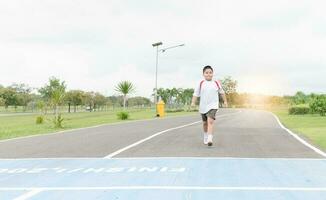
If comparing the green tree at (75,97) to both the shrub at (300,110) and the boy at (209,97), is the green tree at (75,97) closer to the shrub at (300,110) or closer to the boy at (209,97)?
the shrub at (300,110)

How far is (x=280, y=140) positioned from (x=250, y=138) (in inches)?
39.2

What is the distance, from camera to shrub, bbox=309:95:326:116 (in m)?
44.4

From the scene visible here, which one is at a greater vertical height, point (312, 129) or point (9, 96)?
point (9, 96)

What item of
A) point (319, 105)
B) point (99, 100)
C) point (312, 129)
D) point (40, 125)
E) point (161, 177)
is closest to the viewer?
point (161, 177)

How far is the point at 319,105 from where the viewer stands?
44938 mm

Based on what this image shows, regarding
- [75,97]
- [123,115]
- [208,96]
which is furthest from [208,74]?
[75,97]

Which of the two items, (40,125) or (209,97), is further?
(40,125)

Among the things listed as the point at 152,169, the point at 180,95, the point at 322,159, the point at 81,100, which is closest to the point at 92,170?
the point at 152,169

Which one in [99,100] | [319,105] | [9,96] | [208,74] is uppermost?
[9,96]

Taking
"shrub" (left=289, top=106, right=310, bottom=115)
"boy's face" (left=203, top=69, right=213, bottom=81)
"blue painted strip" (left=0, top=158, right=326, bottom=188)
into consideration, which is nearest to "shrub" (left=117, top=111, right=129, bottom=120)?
"shrub" (left=289, top=106, right=310, bottom=115)

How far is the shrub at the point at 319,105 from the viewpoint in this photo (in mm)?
44438

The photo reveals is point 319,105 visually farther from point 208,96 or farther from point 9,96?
point 9,96

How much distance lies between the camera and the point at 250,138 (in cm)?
1537

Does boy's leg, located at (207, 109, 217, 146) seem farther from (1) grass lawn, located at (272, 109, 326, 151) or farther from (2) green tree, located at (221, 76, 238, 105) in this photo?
(2) green tree, located at (221, 76, 238, 105)
